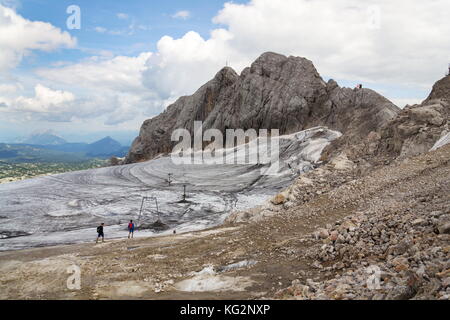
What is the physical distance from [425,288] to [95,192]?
1374 inches

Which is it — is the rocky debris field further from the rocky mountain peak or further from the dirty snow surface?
the dirty snow surface

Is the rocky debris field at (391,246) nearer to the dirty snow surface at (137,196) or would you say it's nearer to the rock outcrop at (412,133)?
the rock outcrop at (412,133)

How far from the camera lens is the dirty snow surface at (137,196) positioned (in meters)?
25.0

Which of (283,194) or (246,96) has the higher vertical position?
(246,96)

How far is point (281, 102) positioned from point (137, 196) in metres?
31.4

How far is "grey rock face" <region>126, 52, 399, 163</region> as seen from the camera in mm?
46000

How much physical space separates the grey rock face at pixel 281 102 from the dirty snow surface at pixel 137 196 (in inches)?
225

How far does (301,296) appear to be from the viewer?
305 inches

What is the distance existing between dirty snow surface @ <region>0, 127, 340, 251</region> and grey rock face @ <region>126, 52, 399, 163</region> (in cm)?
573

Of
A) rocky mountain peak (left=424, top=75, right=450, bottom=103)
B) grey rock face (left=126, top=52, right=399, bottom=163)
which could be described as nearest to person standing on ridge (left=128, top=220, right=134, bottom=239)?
rocky mountain peak (left=424, top=75, right=450, bottom=103)

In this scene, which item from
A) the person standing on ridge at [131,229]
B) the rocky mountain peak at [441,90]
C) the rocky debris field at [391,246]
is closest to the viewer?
the rocky debris field at [391,246]

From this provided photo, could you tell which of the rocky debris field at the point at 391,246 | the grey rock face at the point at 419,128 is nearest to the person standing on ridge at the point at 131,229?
the rocky debris field at the point at 391,246

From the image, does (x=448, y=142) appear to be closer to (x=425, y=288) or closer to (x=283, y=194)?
(x=283, y=194)
